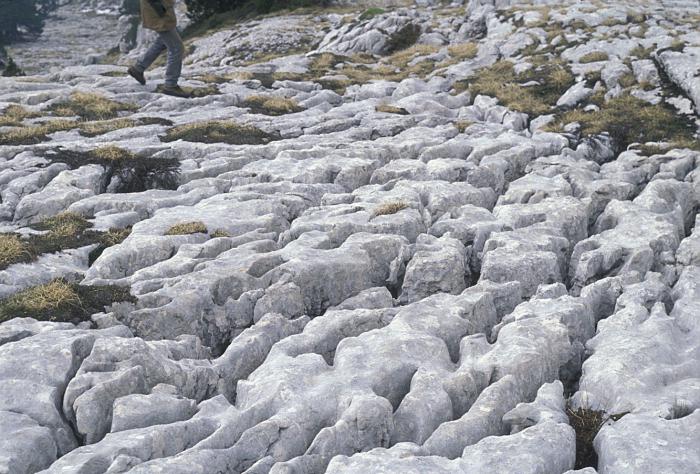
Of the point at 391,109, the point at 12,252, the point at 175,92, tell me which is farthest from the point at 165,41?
the point at 12,252

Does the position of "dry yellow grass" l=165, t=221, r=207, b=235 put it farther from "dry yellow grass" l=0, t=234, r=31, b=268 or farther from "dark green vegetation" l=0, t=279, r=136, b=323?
"dry yellow grass" l=0, t=234, r=31, b=268

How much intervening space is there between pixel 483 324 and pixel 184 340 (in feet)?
19.8

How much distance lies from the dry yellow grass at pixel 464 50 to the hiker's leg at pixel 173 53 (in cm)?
1762

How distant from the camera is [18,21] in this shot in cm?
14162

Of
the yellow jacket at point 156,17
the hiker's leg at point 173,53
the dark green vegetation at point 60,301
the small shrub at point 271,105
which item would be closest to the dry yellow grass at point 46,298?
the dark green vegetation at point 60,301

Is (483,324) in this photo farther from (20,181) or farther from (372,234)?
(20,181)

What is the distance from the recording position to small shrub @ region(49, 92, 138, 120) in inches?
1066

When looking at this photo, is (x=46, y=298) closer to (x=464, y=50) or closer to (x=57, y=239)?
(x=57, y=239)

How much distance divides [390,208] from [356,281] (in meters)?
3.50

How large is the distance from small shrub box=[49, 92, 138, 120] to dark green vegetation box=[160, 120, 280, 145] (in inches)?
174

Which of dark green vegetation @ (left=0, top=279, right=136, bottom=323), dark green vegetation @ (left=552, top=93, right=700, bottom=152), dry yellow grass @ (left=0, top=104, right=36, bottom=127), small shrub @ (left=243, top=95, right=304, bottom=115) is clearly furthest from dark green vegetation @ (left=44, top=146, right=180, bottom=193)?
dark green vegetation @ (left=552, top=93, right=700, bottom=152)

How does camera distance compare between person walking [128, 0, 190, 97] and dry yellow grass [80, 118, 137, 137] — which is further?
person walking [128, 0, 190, 97]

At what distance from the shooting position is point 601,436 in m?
9.33

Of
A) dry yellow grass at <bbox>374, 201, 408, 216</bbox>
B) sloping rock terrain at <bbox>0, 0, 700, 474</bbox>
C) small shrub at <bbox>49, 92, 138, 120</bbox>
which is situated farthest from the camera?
small shrub at <bbox>49, 92, 138, 120</bbox>
